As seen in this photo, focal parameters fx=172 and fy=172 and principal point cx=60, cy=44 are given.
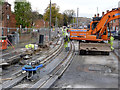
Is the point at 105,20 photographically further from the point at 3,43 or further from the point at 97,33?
the point at 3,43

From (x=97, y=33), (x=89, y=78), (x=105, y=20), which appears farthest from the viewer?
(x=97, y=33)

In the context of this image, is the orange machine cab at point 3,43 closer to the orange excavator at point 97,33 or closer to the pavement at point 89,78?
the orange excavator at point 97,33

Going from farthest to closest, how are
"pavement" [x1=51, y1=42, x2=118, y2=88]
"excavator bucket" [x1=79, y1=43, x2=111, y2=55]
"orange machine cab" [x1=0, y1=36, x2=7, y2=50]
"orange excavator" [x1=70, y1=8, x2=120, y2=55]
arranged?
"orange excavator" [x1=70, y1=8, x2=120, y2=55] < "orange machine cab" [x1=0, y1=36, x2=7, y2=50] < "excavator bucket" [x1=79, y1=43, x2=111, y2=55] < "pavement" [x1=51, y1=42, x2=118, y2=88]

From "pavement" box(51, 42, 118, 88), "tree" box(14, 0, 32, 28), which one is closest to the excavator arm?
"pavement" box(51, 42, 118, 88)

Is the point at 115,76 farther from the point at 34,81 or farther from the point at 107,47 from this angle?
the point at 107,47

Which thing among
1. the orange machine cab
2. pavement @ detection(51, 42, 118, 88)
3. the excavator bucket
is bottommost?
pavement @ detection(51, 42, 118, 88)

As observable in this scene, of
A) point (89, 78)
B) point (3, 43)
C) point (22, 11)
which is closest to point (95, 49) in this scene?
point (89, 78)

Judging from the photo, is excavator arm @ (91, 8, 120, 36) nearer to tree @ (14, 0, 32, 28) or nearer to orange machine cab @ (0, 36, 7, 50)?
orange machine cab @ (0, 36, 7, 50)

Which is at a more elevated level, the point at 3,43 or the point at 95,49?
the point at 3,43

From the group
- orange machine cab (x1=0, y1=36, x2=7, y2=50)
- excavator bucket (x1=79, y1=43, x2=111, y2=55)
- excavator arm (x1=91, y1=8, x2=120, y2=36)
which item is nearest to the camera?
excavator bucket (x1=79, y1=43, x2=111, y2=55)

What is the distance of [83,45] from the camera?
16797 mm

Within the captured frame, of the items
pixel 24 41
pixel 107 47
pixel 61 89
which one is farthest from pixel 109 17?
pixel 61 89

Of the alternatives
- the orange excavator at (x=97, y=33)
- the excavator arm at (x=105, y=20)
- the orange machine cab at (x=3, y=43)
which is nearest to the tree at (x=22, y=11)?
the orange excavator at (x=97, y=33)

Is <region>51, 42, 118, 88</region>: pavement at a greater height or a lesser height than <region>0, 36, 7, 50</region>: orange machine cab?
lesser
